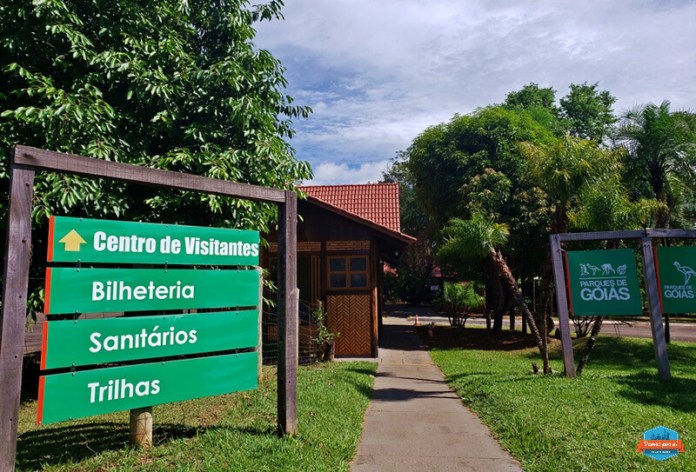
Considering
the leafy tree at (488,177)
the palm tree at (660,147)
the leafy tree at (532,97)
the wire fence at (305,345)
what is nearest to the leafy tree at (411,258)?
the leafy tree at (532,97)

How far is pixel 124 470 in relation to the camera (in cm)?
392

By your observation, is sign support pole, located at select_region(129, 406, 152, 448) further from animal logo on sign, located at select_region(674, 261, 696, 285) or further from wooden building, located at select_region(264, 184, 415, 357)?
animal logo on sign, located at select_region(674, 261, 696, 285)

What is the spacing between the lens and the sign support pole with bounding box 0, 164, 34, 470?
329 centimetres

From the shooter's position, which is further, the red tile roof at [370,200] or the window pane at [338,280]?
the red tile roof at [370,200]

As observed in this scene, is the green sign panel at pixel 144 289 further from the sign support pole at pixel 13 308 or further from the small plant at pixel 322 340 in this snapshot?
the small plant at pixel 322 340

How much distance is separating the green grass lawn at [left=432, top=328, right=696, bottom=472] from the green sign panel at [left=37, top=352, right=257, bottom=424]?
2986mm

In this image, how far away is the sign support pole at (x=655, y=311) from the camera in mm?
8430

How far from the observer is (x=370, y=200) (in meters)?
17.7

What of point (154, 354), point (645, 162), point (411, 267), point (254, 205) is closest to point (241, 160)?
point (254, 205)

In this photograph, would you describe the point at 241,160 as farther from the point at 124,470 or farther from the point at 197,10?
the point at 124,470

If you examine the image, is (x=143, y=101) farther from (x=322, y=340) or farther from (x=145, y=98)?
(x=322, y=340)

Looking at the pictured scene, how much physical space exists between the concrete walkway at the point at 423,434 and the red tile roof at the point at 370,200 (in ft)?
25.6

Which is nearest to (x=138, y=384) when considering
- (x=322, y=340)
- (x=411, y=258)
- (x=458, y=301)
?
(x=322, y=340)

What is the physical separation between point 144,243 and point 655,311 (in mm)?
8527
